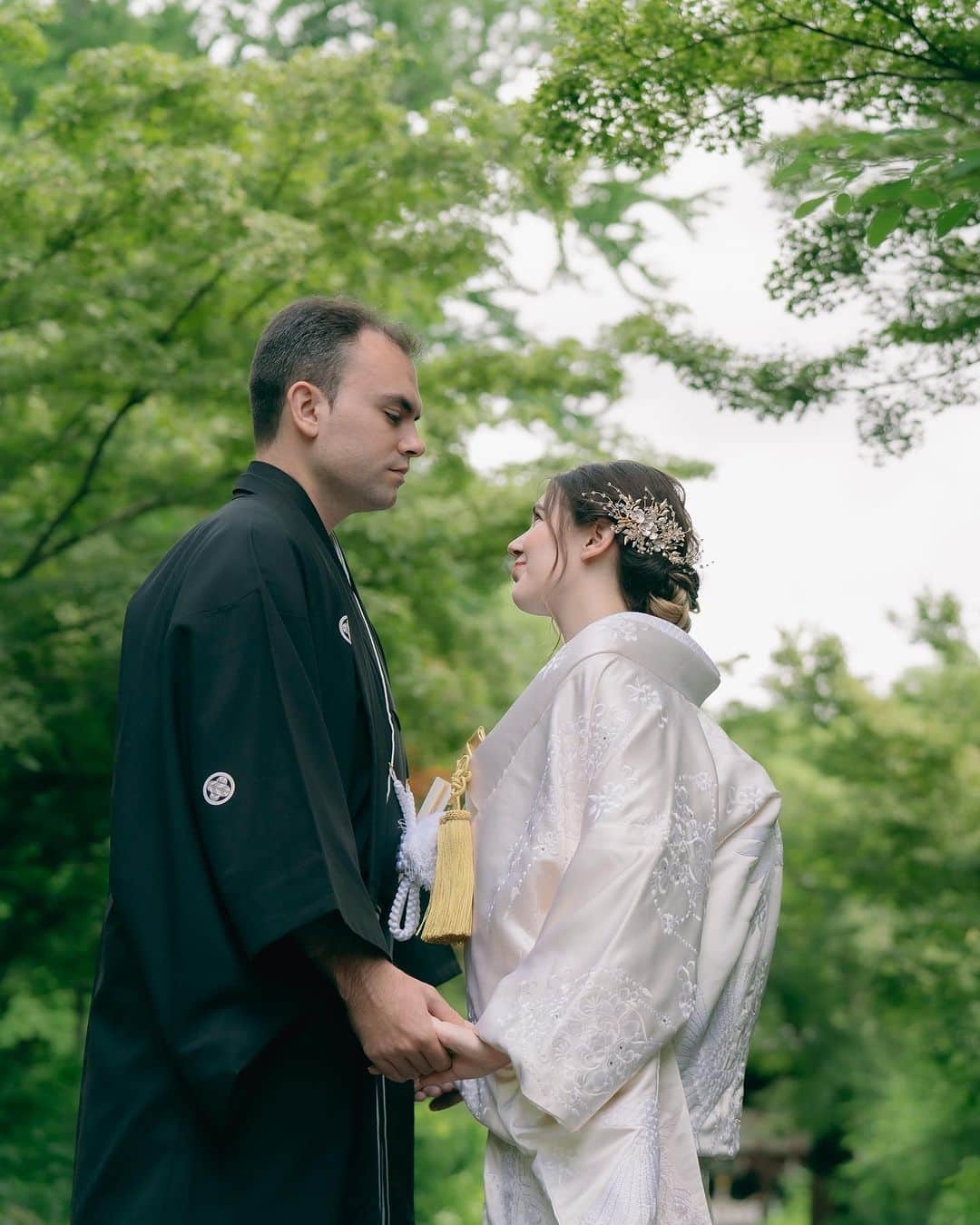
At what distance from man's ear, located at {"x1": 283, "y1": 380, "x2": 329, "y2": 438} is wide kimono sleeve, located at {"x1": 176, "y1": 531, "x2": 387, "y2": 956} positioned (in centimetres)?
35

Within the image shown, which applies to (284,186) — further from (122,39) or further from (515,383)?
(122,39)

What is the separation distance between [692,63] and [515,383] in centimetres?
445

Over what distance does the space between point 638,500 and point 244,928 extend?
3.78ft

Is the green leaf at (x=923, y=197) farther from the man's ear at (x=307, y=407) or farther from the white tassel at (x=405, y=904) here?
the white tassel at (x=405, y=904)

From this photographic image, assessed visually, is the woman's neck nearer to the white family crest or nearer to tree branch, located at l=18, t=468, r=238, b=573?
the white family crest

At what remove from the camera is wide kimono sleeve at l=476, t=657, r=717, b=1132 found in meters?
2.21

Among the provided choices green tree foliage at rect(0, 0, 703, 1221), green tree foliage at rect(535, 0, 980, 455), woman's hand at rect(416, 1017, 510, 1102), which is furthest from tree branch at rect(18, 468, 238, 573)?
woman's hand at rect(416, 1017, 510, 1102)

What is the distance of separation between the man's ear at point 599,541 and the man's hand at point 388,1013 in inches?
36.5

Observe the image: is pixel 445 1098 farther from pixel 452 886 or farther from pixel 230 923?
pixel 230 923

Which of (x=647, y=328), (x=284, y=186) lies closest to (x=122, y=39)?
(x=284, y=186)

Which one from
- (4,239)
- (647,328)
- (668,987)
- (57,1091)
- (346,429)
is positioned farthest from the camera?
(57,1091)

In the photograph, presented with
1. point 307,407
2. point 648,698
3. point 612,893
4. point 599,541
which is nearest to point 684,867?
point 612,893

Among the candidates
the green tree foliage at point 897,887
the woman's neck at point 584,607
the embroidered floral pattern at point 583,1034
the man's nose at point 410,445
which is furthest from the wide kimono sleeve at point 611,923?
the green tree foliage at point 897,887

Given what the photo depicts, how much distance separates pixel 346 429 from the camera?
2543 millimetres
